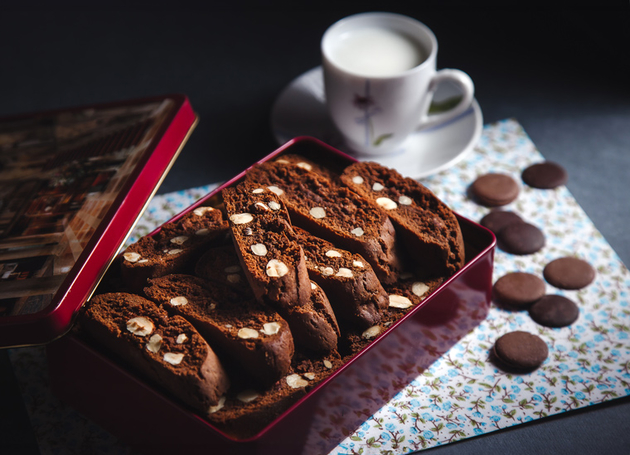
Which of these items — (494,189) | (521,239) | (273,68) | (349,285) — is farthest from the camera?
(273,68)

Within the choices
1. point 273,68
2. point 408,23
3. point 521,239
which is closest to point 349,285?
point 521,239

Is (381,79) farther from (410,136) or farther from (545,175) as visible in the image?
(545,175)

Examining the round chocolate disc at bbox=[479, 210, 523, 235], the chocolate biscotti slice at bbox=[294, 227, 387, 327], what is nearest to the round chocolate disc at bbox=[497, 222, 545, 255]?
the round chocolate disc at bbox=[479, 210, 523, 235]

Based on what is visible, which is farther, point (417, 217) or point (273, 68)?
point (273, 68)

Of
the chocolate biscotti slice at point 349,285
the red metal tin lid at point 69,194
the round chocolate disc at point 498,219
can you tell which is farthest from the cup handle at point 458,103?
the chocolate biscotti slice at point 349,285

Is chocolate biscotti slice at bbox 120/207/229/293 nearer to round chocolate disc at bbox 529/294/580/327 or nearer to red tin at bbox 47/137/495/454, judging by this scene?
red tin at bbox 47/137/495/454

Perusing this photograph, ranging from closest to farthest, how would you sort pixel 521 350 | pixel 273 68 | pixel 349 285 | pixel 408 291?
pixel 349 285 → pixel 408 291 → pixel 521 350 → pixel 273 68

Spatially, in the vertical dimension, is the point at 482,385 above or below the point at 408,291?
below
